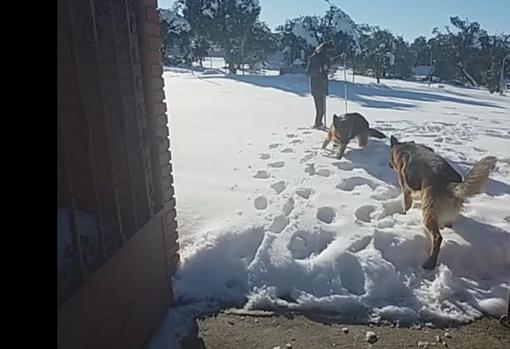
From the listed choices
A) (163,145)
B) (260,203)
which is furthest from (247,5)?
(163,145)

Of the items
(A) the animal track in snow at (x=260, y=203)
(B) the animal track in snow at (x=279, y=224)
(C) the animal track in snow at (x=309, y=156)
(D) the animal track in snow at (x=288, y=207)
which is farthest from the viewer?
(C) the animal track in snow at (x=309, y=156)

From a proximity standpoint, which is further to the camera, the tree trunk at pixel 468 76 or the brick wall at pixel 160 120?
the tree trunk at pixel 468 76

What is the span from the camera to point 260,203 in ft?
13.9

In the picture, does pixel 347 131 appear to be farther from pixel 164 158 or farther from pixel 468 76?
pixel 468 76

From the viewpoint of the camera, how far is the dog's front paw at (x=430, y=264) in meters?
3.11

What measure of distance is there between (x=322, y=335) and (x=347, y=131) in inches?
157

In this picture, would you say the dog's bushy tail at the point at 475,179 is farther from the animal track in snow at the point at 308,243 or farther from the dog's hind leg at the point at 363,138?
the dog's hind leg at the point at 363,138


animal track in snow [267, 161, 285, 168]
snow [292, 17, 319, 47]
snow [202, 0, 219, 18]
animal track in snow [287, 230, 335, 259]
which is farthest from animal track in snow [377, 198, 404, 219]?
snow [202, 0, 219, 18]

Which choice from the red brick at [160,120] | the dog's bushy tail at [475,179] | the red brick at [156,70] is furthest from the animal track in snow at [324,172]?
the red brick at [156,70]

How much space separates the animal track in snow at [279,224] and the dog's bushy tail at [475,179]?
132cm

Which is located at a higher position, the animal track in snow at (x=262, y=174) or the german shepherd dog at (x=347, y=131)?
the german shepherd dog at (x=347, y=131)
